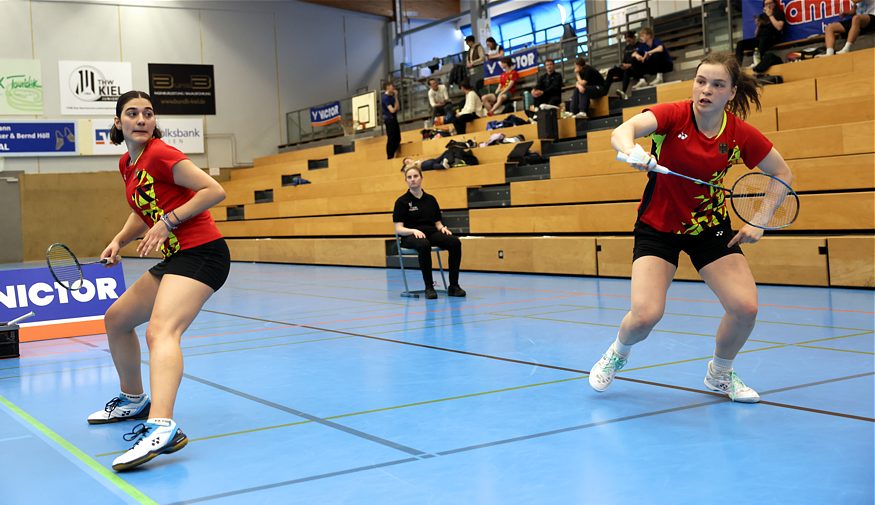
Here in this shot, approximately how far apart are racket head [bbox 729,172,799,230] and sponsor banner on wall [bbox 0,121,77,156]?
23.0 meters

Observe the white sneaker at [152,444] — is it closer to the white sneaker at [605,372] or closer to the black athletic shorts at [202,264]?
the black athletic shorts at [202,264]

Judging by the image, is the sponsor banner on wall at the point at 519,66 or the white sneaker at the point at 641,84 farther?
the sponsor banner on wall at the point at 519,66

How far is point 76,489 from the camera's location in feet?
9.91

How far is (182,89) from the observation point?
24.9 m

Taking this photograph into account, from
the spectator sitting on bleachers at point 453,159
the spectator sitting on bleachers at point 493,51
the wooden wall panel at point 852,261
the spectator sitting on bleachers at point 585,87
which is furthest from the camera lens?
the spectator sitting on bleachers at point 493,51

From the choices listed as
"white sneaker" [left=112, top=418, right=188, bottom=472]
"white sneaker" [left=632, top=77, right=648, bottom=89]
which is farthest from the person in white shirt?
"white sneaker" [left=112, top=418, right=188, bottom=472]

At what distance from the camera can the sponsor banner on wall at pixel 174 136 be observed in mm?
24141

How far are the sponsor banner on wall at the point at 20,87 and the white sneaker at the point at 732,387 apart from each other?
2300 cm

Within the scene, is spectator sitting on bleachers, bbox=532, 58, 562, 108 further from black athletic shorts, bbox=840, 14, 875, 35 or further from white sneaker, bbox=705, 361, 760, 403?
white sneaker, bbox=705, 361, 760, 403

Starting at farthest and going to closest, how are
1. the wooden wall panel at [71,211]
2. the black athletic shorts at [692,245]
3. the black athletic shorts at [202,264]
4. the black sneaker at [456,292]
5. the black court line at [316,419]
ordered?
1. the wooden wall panel at [71,211]
2. the black sneaker at [456,292]
3. the black athletic shorts at [692,245]
4. the black athletic shorts at [202,264]
5. the black court line at [316,419]

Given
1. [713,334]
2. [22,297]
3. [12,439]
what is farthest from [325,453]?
[22,297]

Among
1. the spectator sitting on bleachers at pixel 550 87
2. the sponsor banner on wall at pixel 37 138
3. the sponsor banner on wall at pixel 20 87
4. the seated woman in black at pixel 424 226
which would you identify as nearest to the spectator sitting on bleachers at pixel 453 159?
the spectator sitting on bleachers at pixel 550 87

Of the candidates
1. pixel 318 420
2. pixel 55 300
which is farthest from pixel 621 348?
pixel 55 300

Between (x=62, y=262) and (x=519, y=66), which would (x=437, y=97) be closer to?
(x=519, y=66)
